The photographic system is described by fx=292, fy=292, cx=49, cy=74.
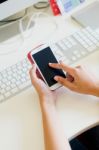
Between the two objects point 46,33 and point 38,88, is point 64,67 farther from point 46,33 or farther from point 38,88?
point 46,33

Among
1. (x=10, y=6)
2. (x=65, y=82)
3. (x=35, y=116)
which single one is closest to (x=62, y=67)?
(x=65, y=82)

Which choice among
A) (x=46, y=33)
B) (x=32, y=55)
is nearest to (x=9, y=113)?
(x=32, y=55)

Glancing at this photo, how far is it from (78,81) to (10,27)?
380mm

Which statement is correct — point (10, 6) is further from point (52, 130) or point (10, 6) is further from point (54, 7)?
point (52, 130)

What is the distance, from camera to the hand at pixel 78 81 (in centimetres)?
77

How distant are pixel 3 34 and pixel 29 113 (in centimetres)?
36

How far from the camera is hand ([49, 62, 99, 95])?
2.52ft

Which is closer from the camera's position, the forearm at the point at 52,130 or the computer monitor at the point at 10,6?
the forearm at the point at 52,130

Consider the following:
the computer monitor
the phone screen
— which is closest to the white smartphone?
the phone screen

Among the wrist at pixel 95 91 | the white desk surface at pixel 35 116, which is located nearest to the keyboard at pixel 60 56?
the white desk surface at pixel 35 116

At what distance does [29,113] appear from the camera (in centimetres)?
76

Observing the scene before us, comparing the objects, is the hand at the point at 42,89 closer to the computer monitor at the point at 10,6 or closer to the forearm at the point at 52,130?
the forearm at the point at 52,130

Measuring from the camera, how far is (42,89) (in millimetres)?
767

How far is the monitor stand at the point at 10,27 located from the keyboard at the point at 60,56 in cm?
16
